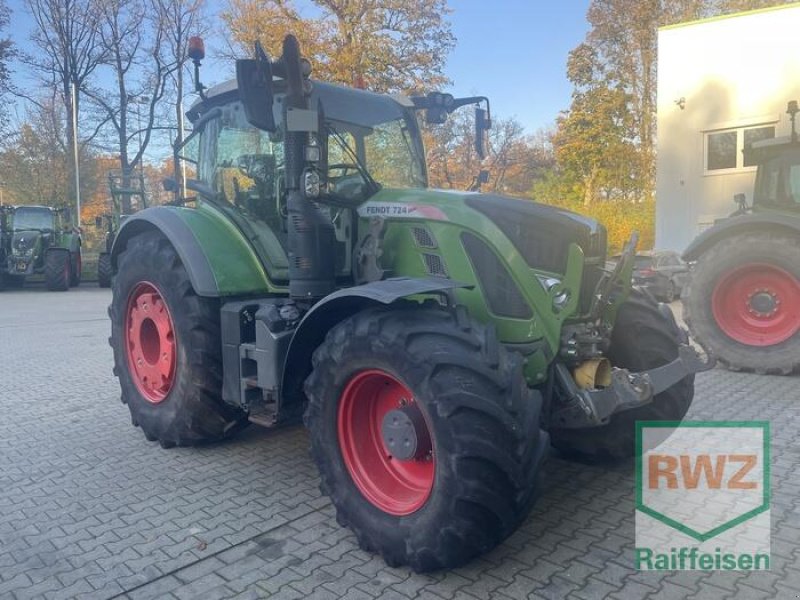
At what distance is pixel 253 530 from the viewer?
352 cm

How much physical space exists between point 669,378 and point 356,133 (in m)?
2.48

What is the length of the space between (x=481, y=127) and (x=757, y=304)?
155 inches

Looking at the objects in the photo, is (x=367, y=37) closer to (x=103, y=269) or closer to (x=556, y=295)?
(x=103, y=269)

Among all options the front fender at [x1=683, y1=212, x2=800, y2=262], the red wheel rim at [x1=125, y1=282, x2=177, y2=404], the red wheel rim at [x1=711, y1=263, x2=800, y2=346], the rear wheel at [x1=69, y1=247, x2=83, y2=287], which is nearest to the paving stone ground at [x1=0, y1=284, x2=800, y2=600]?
the red wheel rim at [x1=125, y1=282, x2=177, y2=404]

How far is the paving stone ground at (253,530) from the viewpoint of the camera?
2.94 metres

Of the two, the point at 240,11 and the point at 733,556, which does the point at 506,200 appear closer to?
the point at 733,556

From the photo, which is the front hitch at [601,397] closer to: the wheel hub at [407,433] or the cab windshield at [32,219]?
the wheel hub at [407,433]

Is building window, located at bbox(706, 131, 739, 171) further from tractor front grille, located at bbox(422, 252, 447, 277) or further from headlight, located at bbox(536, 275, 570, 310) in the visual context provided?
tractor front grille, located at bbox(422, 252, 447, 277)

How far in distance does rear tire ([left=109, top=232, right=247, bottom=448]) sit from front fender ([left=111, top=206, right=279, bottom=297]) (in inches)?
6.7

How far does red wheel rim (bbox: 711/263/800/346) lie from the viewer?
22.6 ft

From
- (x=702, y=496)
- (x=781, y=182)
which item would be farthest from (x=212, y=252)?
(x=781, y=182)

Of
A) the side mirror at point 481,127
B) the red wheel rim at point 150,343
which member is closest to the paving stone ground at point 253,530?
the red wheel rim at point 150,343

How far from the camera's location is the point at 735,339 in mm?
7102

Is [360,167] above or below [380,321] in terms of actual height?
above
